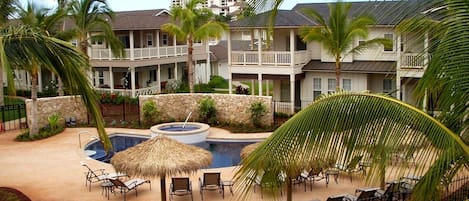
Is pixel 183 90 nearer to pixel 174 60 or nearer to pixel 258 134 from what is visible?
pixel 174 60

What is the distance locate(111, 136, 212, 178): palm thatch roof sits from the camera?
1375cm

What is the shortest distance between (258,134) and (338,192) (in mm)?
9875

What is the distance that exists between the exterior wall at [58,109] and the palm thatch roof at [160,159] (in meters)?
12.1

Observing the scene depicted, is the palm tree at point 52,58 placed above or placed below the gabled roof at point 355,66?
below

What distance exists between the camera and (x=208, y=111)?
27.2 metres

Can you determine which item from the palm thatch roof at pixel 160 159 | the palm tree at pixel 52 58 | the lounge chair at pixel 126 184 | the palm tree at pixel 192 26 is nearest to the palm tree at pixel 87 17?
the palm tree at pixel 192 26

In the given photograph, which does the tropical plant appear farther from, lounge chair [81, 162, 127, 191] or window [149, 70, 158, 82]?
window [149, 70, 158, 82]

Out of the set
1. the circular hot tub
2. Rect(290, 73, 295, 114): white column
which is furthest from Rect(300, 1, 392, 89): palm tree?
the circular hot tub

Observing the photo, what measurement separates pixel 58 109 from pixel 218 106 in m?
8.26

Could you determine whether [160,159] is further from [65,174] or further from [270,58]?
[270,58]

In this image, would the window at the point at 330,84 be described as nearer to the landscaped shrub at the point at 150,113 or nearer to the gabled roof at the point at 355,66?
the gabled roof at the point at 355,66

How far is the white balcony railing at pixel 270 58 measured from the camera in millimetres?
29531

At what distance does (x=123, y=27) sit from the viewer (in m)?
37.2

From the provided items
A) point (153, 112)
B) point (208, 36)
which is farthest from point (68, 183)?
point (208, 36)
